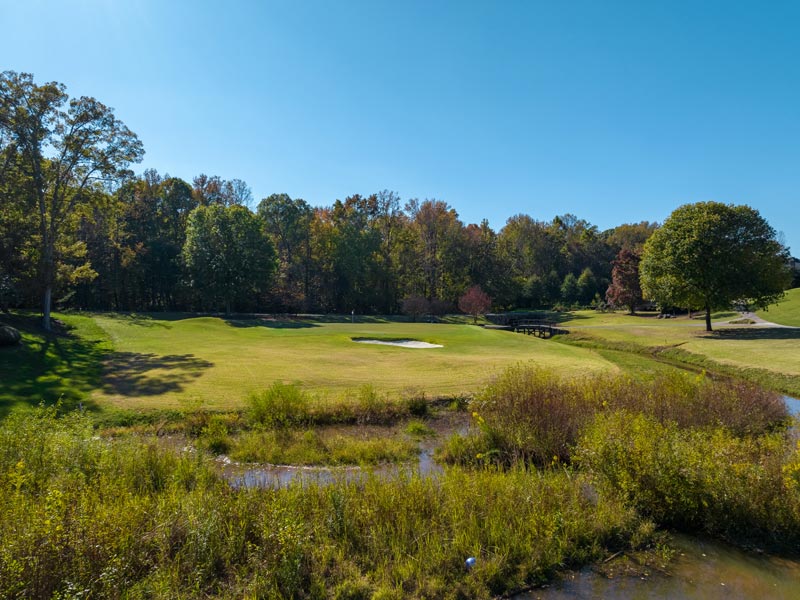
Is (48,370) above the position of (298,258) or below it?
below

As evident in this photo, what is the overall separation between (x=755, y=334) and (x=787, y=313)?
1909 centimetres

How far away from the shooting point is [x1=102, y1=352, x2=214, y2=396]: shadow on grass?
50.2 ft

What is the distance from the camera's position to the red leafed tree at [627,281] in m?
60.5

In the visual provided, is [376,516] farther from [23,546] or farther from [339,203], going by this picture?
[339,203]

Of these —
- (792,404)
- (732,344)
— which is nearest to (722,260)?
(732,344)

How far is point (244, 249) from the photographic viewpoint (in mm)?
57469

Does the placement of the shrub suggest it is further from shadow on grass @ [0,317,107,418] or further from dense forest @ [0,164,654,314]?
dense forest @ [0,164,654,314]

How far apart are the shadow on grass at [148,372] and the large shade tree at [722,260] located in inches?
1413

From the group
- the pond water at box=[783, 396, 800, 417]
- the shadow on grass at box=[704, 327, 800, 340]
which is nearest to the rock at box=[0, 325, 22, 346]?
the pond water at box=[783, 396, 800, 417]

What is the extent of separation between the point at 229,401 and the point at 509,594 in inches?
421

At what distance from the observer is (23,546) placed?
471cm

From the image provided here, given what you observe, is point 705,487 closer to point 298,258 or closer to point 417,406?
point 417,406

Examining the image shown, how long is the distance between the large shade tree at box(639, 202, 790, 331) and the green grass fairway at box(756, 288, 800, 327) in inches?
339

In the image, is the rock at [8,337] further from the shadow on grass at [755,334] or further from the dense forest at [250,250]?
the shadow on grass at [755,334]
